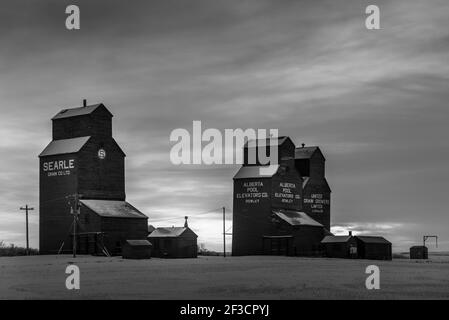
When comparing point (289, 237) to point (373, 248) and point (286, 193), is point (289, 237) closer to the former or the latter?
point (286, 193)

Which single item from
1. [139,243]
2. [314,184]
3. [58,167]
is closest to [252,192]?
[314,184]

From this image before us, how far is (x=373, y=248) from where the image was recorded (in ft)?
289

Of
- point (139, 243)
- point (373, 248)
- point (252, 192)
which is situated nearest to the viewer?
point (139, 243)

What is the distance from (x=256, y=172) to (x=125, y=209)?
15741 mm

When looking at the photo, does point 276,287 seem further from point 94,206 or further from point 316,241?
point 316,241

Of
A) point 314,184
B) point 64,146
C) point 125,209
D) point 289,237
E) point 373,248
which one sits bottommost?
point 373,248

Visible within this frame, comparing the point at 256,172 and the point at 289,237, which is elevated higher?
the point at 256,172

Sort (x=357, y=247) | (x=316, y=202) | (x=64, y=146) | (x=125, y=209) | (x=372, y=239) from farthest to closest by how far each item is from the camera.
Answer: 1. (x=316, y=202)
2. (x=372, y=239)
3. (x=357, y=247)
4. (x=64, y=146)
5. (x=125, y=209)

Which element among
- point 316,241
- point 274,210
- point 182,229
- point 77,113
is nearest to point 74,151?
point 77,113

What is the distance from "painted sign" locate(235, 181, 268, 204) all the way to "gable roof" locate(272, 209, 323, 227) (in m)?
2.35

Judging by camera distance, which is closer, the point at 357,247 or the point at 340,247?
the point at 340,247

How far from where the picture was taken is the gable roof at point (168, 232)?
79.6 m

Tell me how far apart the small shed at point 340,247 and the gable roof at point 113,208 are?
20621mm
